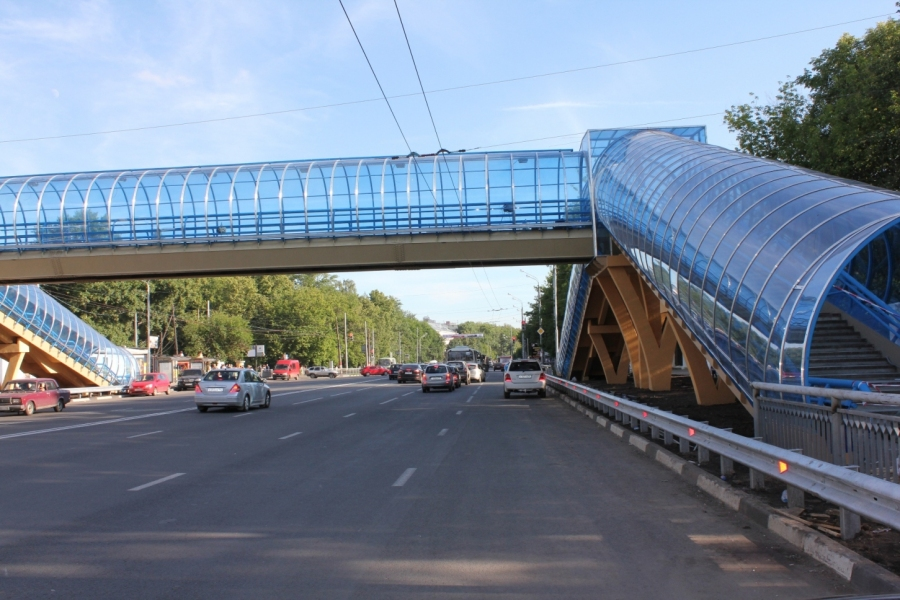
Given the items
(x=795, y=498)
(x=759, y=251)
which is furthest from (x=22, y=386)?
(x=795, y=498)

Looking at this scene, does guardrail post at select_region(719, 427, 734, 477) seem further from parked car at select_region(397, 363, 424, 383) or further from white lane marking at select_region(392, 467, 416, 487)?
parked car at select_region(397, 363, 424, 383)

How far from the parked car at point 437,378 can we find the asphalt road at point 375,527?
1038 inches

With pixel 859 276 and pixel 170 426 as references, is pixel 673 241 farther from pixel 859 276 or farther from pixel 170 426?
pixel 170 426

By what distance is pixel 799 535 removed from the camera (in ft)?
21.9

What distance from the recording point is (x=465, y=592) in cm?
569

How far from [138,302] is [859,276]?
7503cm

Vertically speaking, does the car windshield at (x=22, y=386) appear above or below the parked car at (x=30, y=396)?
above

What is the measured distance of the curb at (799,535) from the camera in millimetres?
5367

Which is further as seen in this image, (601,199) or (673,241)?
(601,199)

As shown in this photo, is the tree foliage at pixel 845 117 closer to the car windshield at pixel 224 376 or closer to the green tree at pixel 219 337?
the car windshield at pixel 224 376

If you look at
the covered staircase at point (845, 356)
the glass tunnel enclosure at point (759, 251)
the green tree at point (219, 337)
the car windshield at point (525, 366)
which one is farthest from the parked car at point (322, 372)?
the covered staircase at point (845, 356)

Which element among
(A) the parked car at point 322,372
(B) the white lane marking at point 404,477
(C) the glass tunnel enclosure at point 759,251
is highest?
(C) the glass tunnel enclosure at point 759,251

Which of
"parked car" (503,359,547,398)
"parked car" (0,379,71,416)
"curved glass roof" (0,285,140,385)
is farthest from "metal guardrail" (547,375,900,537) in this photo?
"curved glass roof" (0,285,140,385)

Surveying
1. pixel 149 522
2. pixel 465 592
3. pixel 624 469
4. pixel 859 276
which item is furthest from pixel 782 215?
pixel 149 522
